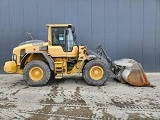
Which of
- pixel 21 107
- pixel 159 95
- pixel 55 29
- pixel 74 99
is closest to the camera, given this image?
pixel 21 107

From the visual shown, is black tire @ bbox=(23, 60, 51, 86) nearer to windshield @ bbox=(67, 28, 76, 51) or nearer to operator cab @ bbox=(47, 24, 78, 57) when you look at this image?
operator cab @ bbox=(47, 24, 78, 57)

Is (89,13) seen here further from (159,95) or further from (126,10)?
(159,95)

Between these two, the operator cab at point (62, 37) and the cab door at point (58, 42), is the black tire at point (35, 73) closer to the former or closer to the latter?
the cab door at point (58, 42)

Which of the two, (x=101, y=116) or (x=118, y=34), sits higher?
(x=118, y=34)

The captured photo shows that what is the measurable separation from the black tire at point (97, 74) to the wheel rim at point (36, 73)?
4.85ft

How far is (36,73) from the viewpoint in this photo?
1016 centimetres

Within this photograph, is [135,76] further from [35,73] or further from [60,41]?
[35,73]

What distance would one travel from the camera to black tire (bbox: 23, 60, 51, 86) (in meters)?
10.1

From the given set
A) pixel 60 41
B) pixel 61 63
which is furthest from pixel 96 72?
pixel 60 41

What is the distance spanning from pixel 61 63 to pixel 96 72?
1252 mm

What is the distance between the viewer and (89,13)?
536 inches

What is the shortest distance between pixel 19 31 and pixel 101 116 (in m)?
8.61

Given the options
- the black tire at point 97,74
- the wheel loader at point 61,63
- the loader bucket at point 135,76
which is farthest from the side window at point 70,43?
the loader bucket at point 135,76

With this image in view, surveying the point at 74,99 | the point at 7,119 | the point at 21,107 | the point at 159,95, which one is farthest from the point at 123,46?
the point at 7,119
